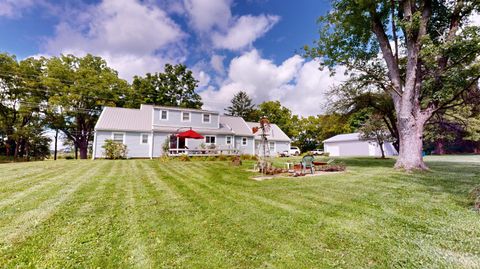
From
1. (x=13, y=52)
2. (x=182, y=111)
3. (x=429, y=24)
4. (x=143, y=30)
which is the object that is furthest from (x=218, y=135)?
(x=13, y=52)

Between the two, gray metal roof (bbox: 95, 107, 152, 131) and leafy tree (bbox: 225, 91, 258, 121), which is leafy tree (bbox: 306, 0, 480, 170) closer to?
gray metal roof (bbox: 95, 107, 152, 131)

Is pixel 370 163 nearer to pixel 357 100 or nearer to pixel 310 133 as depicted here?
pixel 357 100

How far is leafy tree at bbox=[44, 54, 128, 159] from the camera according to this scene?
80.8ft

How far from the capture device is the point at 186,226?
3719 millimetres

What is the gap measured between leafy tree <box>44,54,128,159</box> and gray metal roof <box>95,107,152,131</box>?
783cm

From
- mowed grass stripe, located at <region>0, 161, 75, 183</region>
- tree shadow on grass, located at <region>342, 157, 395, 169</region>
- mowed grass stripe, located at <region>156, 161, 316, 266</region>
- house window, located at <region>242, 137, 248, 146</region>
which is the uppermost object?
house window, located at <region>242, 137, 248, 146</region>

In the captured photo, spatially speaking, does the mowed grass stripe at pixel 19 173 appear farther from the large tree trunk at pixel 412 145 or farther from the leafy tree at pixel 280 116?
the leafy tree at pixel 280 116

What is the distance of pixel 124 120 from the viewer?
20219 mm

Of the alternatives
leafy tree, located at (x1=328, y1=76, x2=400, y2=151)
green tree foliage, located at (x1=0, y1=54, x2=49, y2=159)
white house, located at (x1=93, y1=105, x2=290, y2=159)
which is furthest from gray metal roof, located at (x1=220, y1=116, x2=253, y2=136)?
green tree foliage, located at (x1=0, y1=54, x2=49, y2=159)

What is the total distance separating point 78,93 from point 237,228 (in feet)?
99.1

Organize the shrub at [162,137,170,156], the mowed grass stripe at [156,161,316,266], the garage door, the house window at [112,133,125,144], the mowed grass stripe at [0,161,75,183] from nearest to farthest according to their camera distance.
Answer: the mowed grass stripe at [156,161,316,266]
the mowed grass stripe at [0,161,75,183]
the house window at [112,133,125,144]
the shrub at [162,137,170,156]
the garage door

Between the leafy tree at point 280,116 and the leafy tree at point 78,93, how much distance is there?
82.6 ft

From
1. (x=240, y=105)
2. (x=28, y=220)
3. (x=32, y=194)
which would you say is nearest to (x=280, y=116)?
(x=240, y=105)

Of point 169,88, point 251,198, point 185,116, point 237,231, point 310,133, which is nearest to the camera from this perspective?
point 237,231
